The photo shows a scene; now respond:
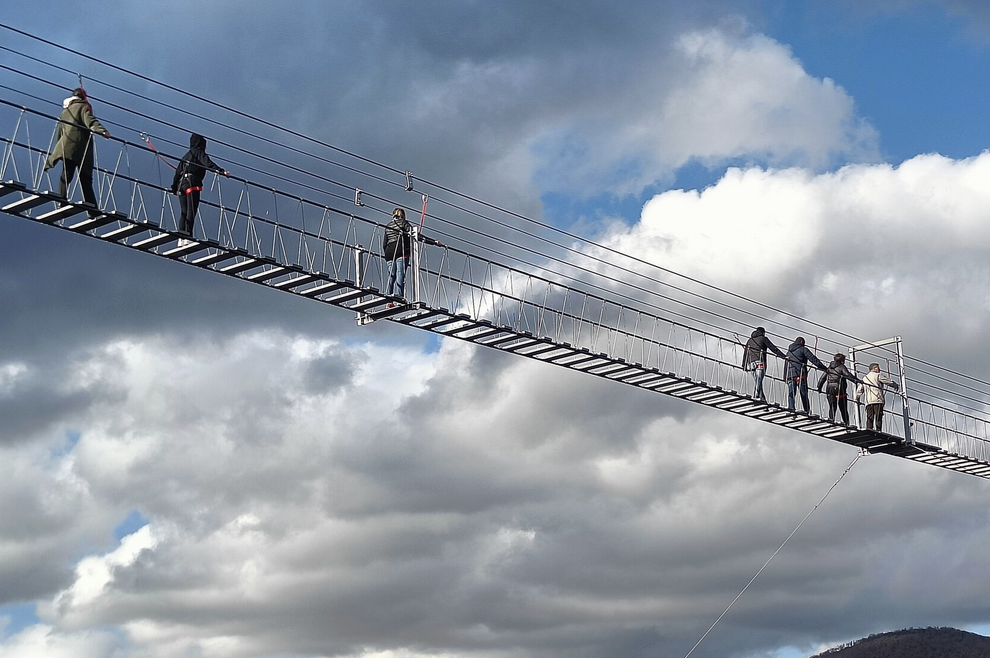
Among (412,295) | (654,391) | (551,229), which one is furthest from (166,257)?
(654,391)

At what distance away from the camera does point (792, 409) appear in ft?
140

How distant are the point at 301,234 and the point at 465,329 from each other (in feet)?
16.0

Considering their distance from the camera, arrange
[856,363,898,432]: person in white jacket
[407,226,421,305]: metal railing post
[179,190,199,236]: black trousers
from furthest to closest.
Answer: [856,363,898,432]: person in white jacket → [407,226,421,305]: metal railing post → [179,190,199,236]: black trousers

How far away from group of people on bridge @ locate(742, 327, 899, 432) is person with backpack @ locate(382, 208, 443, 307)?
13.0 m

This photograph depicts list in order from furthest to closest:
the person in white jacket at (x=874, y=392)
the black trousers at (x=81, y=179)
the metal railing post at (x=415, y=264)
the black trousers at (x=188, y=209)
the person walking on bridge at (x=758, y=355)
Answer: the person in white jacket at (x=874, y=392), the person walking on bridge at (x=758, y=355), the metal railing post at (x=415, y=264), the black trousers at (x=188, y=209), the black trousers at (x=81, y=179)

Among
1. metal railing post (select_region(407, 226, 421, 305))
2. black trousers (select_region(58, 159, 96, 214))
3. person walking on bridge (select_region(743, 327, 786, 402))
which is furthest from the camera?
person walking on bridge (select_region(743, 327, 786, 402))

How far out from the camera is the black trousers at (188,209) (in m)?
30.2

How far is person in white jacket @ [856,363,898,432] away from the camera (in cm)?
4638

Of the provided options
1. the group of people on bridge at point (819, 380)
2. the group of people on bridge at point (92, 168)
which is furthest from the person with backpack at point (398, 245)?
the group of people on bridge at point (819, 380)

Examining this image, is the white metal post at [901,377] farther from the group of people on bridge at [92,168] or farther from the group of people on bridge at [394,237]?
the group of people on bridge at [92,168]

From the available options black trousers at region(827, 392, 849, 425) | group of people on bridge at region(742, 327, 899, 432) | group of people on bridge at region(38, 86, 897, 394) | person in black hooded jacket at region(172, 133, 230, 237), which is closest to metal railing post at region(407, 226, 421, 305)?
group of people on bridge at region(38, 86, 897, 394)

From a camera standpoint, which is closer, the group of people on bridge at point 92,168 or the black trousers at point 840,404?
the group of people on bridge at point 92,168

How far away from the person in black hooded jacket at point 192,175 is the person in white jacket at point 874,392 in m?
24.7

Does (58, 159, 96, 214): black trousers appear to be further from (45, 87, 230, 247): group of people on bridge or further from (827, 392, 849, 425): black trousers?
(827, 392, 849, 425): black trousers
